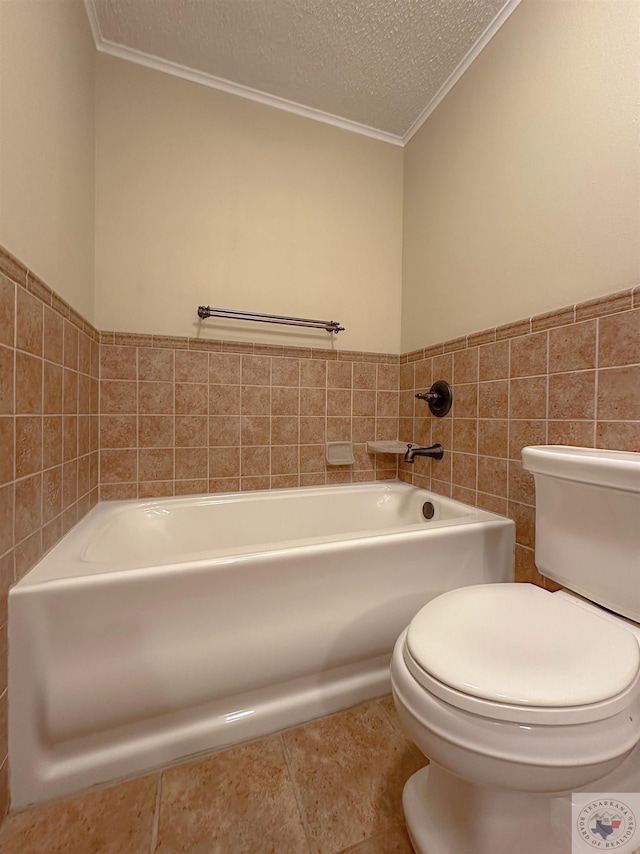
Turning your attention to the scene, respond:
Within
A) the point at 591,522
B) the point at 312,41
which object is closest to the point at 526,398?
the point at 591,522

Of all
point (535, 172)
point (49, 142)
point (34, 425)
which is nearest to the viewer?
point (34, 425)

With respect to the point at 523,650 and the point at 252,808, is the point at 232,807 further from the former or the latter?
the point at 523,650

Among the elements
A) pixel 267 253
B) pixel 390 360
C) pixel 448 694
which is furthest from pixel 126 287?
pixel 448 694

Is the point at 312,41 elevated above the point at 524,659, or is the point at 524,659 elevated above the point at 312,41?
the point at 312,41

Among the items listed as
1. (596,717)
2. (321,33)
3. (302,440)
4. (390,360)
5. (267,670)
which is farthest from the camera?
(390,360)

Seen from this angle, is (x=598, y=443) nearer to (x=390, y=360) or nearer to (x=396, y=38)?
(x=390, y=360)

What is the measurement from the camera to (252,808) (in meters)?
0.77

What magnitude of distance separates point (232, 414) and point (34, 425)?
814mm

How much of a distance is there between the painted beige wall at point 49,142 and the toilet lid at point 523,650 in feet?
4.04

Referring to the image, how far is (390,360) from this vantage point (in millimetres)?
1897

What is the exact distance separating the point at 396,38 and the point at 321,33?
0.97ft

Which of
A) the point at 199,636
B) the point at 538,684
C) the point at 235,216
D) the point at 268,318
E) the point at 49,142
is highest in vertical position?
the point at 235,216

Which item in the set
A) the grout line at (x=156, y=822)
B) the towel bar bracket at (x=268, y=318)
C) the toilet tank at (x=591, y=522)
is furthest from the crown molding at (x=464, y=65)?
the grout line at (x=156, y=822)

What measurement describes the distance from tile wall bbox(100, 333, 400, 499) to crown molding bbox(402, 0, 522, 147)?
1177 millimetres
